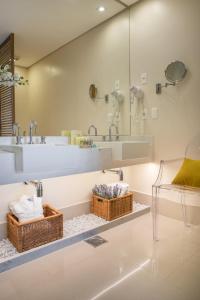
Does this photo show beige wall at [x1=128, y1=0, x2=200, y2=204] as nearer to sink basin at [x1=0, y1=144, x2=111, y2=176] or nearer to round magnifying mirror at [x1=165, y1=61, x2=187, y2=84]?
round magnifying mirror at [x1=165, y1=61, x2=187, y2=84]

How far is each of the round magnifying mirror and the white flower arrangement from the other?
1.40 metres

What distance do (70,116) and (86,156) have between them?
0.72 m

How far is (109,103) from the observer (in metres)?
2.70

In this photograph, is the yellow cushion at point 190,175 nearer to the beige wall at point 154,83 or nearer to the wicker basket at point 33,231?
the beige wall at point 154,83

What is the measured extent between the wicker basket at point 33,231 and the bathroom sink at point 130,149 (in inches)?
30.2

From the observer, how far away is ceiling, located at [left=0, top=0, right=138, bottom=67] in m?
1.95

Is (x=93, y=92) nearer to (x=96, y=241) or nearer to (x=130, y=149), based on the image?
(x=130, y=149)

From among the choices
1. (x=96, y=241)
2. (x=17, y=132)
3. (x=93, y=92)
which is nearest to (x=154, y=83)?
(x=93, y=92)

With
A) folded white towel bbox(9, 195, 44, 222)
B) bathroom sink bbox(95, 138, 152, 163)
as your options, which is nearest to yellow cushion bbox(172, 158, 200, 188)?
bathroom sink bbox(95, 138, 152, 163)

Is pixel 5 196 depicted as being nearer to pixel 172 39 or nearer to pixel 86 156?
pixel 86 156

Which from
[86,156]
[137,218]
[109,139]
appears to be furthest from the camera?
[109,139]

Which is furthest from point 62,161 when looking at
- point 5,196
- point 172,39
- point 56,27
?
point 172,39

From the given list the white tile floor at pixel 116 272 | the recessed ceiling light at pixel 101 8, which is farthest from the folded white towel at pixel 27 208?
the recessed ceiling light at pixel 101 8

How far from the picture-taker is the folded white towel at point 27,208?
1774 mm
